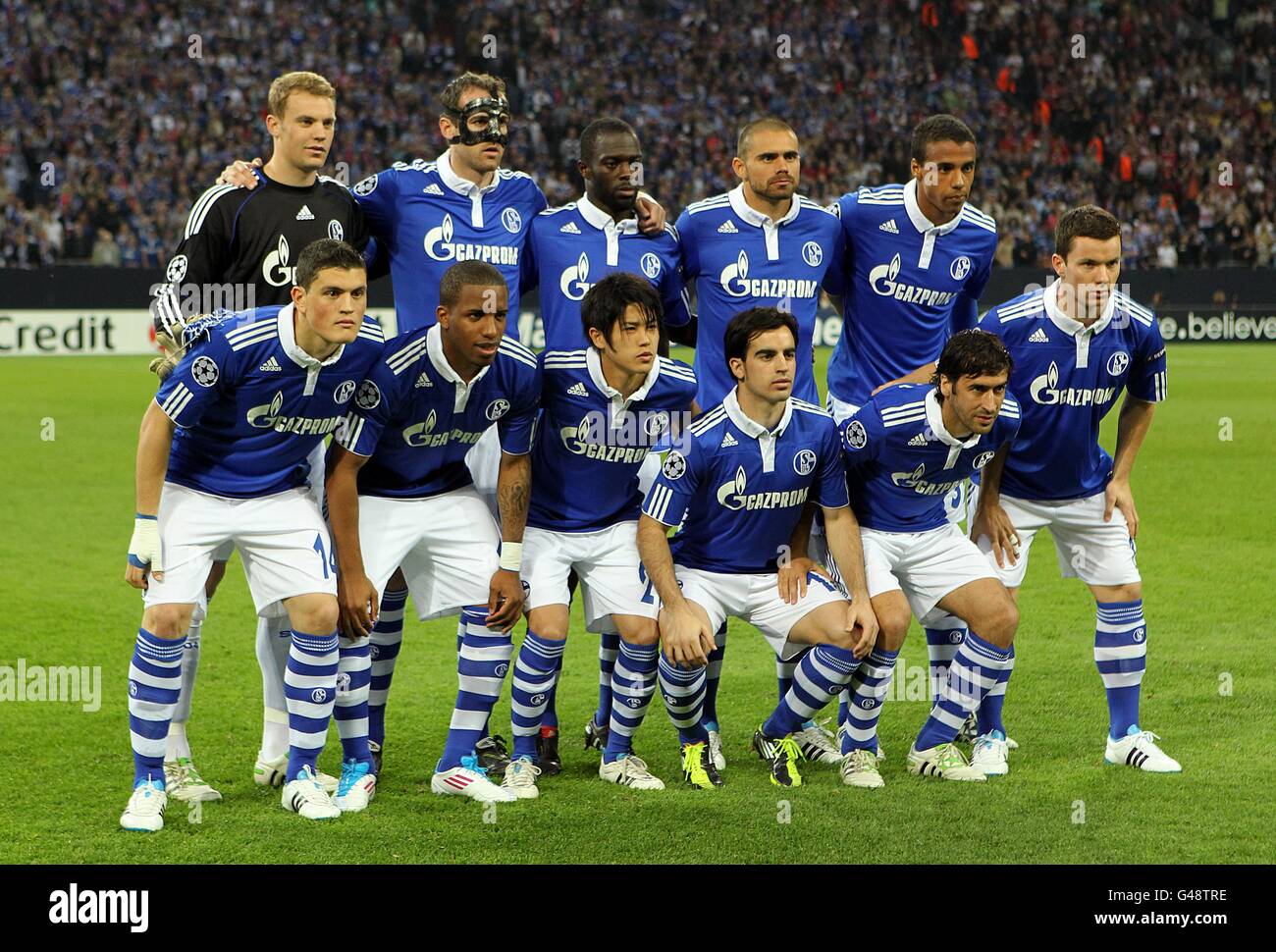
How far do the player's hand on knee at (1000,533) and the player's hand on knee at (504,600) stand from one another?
1920 millimetres

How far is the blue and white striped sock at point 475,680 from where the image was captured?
5379mm

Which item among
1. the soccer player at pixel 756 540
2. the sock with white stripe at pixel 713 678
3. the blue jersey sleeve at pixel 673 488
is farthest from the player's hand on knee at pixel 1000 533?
the blue jersey sleeve at pixel 673 488

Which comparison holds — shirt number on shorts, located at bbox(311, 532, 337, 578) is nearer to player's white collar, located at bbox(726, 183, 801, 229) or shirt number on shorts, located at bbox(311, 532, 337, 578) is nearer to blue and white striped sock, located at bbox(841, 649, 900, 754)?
blue and white striped sock, located at bbox(841, 649, 900, 754)

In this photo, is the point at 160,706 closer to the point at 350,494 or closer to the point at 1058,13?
the point at 350,494

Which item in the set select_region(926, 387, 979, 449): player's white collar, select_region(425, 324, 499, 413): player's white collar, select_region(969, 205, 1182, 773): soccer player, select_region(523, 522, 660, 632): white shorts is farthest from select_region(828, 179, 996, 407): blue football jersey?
select_region(425, 324, 499, 413): player's white collar

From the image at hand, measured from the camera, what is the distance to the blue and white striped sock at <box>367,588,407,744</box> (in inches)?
227

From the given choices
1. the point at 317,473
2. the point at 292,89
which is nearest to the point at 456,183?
the point at 292,89

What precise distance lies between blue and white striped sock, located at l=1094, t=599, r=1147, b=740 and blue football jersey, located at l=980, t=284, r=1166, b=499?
1.65ft

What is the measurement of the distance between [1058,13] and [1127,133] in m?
3.94

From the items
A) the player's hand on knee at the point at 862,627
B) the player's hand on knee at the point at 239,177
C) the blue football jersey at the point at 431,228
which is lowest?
the player's hand on knee at the point at 862,627

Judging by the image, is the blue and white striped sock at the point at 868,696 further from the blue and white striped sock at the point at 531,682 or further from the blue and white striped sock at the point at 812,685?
the blue and white striped sock at the point at 531,682

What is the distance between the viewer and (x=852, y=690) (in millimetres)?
5637

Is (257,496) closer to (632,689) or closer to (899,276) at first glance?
(632,689)

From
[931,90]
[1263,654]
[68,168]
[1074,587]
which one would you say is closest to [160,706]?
[1263,654]
